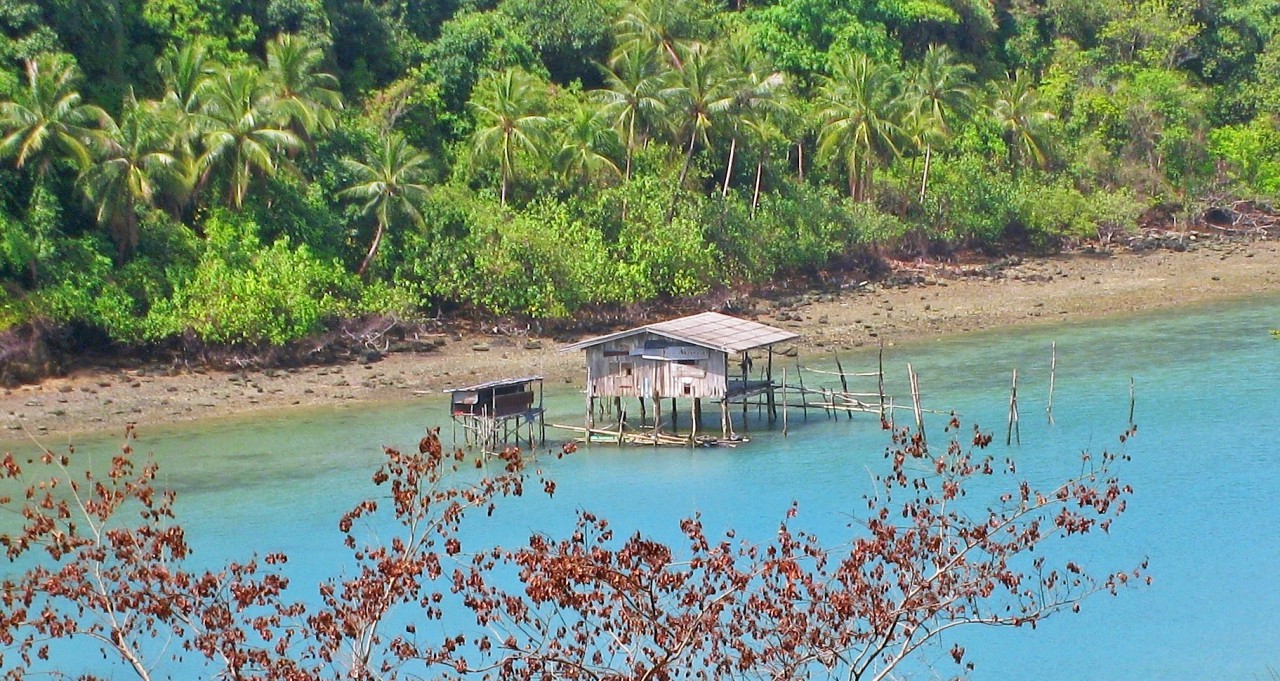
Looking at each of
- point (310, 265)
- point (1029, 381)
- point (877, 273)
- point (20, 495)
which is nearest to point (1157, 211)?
point (877, 273)

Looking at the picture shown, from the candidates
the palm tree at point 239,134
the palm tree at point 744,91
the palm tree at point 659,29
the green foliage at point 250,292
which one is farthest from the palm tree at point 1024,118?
the palm tree at point 239,134

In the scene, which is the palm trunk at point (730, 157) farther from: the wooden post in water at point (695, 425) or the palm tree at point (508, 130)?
the wooden post in water at point (695, 425)

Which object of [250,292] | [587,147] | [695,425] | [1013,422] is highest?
[587,147]

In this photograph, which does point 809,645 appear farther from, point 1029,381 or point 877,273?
point 877,273

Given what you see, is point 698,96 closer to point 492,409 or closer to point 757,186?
point 757,186

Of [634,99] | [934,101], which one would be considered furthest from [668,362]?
[934,101]

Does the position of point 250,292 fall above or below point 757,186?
below

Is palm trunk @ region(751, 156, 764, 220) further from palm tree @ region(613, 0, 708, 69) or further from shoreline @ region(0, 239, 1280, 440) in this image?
palm tree @ region(613, 0, 708, 69)
